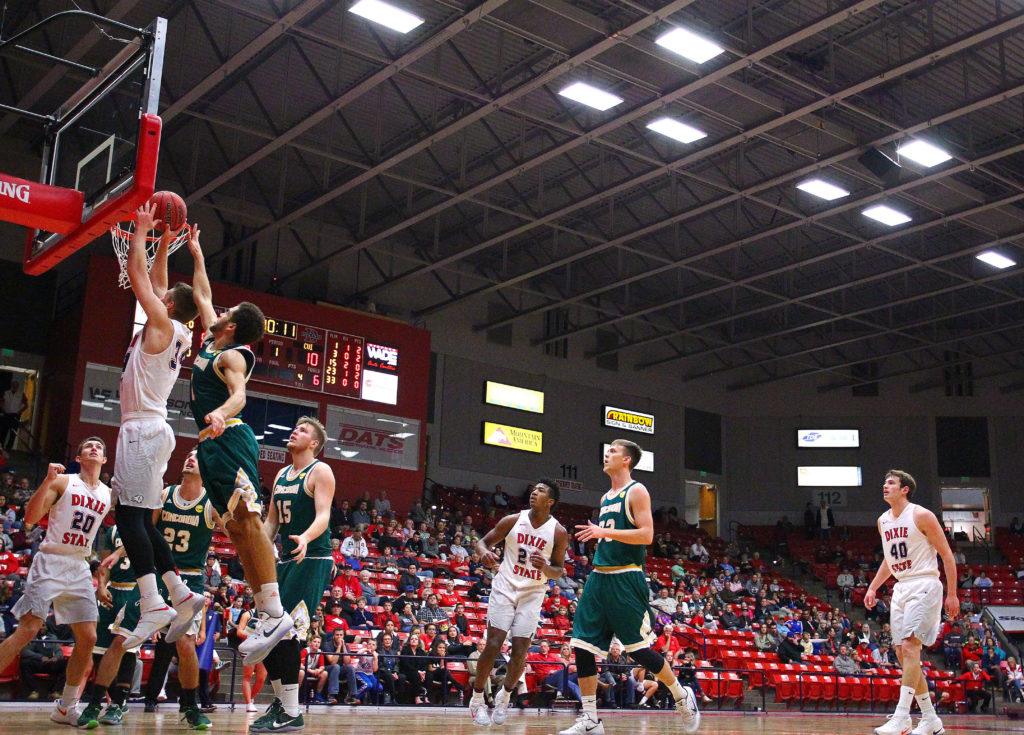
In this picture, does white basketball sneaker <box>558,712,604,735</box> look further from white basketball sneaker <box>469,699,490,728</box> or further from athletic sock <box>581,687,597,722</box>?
white basketball sneaker <box>469,699,490,728</box>

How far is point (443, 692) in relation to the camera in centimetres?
1291

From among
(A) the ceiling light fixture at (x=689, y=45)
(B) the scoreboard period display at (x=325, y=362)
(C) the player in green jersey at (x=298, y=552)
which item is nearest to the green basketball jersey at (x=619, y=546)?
(C) the player in green jersey at (x=298, y=552)

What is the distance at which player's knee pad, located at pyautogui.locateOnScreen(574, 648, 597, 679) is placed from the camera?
286 inches

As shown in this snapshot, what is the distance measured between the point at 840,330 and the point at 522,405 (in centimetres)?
1053

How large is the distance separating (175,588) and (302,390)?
1783 centimetres

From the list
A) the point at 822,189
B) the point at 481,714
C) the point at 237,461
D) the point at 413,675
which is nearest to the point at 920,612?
the point at 481,714

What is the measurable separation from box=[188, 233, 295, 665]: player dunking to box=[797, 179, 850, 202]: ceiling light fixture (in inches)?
668

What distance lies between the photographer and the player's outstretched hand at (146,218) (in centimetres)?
607

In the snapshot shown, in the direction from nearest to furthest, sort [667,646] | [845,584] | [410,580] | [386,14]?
[386,14]
[667,646]
[410,580]
[845,584]

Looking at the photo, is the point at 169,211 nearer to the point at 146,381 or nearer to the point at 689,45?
the point at 146,381

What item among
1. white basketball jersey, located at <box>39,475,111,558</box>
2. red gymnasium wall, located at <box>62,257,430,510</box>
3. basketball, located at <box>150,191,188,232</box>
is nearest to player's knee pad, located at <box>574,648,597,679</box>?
white basketball jersey, located at <box>39,475,111,558</box>

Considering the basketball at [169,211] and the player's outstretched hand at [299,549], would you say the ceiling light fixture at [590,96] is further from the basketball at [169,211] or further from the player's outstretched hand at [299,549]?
the player's outstretched hand at [299,549]

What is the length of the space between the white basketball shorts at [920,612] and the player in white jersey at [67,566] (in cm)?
599

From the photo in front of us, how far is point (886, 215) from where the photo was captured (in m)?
22.1
